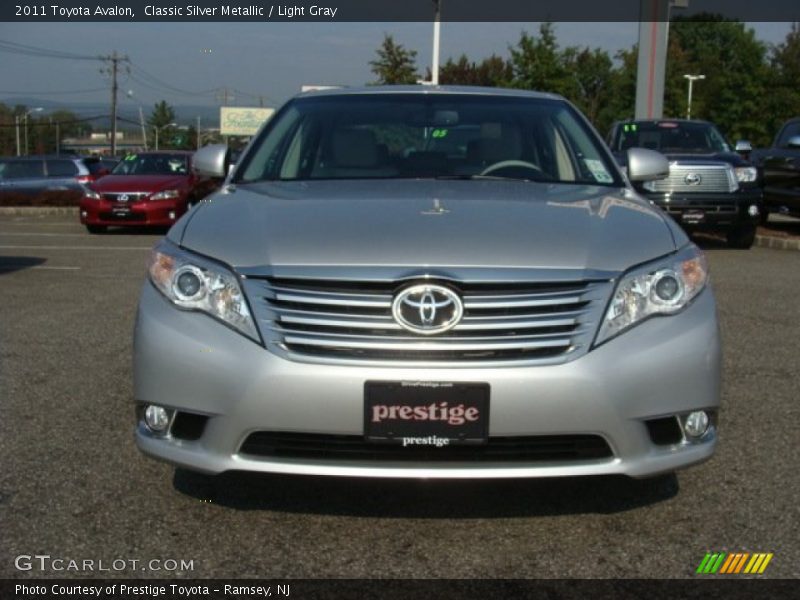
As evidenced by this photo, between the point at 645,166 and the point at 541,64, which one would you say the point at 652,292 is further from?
the point at 541,64

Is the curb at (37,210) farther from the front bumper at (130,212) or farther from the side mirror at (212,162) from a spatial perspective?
the side mirror at (212,162)

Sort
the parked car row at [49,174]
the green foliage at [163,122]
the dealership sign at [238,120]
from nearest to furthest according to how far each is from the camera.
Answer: the parked car row at [49,174] < the dealership sign at [238,120] < the green foliage at [163,122]

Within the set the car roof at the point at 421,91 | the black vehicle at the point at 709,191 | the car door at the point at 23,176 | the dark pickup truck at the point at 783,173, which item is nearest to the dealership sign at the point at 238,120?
the car door at the point at 23,176

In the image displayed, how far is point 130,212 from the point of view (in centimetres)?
1689

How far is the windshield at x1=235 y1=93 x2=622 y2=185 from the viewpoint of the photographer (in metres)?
4.51

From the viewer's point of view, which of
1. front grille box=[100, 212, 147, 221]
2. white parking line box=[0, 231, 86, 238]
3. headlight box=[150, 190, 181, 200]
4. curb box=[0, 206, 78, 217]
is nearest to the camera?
white parking line box=[0, 231, 86, 238]

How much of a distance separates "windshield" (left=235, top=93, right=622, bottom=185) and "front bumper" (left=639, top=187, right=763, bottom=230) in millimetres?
8673

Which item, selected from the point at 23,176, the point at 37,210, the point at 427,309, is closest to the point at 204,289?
the point at 427,309

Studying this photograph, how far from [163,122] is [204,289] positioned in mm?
123541

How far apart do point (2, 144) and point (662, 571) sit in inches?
5512

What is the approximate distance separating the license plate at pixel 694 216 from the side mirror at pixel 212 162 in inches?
377

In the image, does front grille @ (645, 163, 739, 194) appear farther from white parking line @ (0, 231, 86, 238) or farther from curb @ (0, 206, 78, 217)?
curb @ (0, 206, 78, 217)

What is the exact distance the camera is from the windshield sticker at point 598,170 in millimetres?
4507

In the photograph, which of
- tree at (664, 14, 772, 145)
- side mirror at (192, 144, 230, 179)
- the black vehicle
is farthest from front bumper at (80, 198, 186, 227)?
tree at (664, 14, 772, 145)
